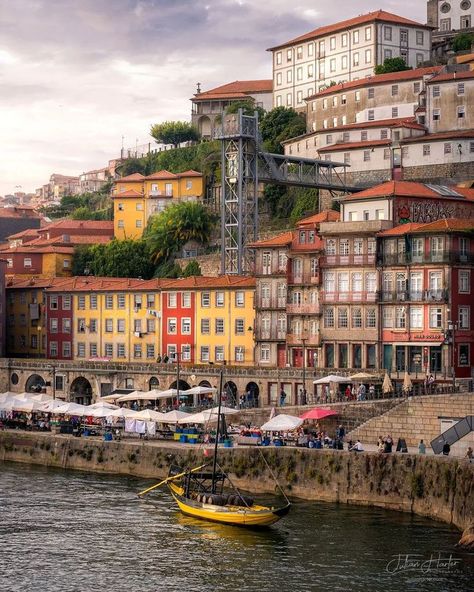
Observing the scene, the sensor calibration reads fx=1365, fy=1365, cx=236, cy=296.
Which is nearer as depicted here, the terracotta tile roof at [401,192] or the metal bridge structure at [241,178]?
the terracotta tile roof at [401,192]

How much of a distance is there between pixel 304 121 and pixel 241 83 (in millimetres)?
26931

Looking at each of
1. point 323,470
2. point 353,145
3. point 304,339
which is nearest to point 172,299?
point 304,339

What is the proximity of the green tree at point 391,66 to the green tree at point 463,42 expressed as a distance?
7.48m

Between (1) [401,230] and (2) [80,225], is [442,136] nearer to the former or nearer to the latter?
(1) [401,230]

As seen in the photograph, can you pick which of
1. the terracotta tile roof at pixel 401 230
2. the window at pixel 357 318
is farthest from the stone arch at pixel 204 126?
the window at pixel 357 318

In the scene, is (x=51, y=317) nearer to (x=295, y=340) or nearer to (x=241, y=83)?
(x=295, y=340)

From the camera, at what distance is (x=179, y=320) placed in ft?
352

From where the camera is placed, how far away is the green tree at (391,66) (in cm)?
14534

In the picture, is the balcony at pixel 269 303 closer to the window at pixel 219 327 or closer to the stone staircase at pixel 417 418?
the window at pixel 219 327

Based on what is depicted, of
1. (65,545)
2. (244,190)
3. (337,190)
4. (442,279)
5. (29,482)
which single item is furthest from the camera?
(337,190)

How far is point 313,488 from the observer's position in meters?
69.2

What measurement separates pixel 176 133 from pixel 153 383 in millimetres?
81340

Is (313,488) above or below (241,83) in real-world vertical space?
below

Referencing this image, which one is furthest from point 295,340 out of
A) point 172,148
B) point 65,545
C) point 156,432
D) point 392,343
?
point 172,148
